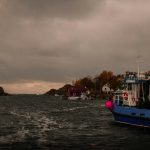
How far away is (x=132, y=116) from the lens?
2152 inches

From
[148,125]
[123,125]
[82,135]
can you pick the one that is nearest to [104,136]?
[82,135]

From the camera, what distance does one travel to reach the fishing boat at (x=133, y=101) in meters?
53.3

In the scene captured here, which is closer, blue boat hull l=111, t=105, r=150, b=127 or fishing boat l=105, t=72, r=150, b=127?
blue boat hull l=111, t=105, r=150, b=127

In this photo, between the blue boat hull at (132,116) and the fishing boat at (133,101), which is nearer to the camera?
the blue boat hull at (132,116)

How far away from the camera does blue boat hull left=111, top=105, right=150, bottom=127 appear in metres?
51.8

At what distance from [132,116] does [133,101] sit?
301 cm

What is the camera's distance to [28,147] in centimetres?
3997

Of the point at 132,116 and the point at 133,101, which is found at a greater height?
the point at 133,101

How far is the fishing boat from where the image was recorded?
175 ft

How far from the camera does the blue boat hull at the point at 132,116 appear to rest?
51.8 metres

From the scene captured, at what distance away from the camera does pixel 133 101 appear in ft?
187

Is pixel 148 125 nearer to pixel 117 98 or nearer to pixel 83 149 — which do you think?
pixel 117 98

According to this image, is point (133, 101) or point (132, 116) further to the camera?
point (133, 101)

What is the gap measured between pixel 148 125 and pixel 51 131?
450 inches
